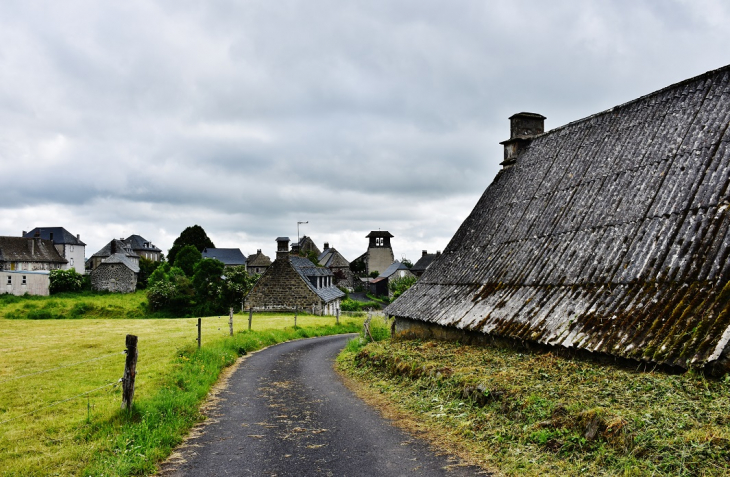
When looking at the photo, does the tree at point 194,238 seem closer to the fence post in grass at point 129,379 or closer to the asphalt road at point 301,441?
the asphalt road at point 301,441

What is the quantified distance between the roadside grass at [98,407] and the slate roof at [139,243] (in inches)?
3695

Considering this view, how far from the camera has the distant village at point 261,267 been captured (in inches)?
2030

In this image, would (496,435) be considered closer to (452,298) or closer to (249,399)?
(249,399)

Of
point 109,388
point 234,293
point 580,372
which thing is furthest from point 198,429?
point 234,293

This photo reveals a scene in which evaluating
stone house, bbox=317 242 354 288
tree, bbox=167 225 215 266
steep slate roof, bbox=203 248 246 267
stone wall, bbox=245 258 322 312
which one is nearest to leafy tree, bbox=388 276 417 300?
stone wall, bbox=245 258 322 312

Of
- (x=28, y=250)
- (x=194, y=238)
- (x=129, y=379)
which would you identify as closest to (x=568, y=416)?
(x=129, y=379)

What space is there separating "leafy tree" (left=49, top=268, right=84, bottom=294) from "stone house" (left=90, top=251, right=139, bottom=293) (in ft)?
8.10

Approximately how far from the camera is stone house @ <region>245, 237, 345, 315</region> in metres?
51.1

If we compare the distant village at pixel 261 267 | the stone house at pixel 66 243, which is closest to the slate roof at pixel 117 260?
the distant village at pixel 261 267

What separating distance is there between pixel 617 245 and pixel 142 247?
116602 millimetres

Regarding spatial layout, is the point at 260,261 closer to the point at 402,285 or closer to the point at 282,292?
the point at 402,285

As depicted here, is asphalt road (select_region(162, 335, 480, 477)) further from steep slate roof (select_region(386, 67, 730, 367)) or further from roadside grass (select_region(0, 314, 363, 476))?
steep slate roof (select_region(386, 67, 730, 367))

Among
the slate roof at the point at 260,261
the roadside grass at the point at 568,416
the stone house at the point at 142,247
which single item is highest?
the stone house at the point at 142,247

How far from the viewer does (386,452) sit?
26.8ft
